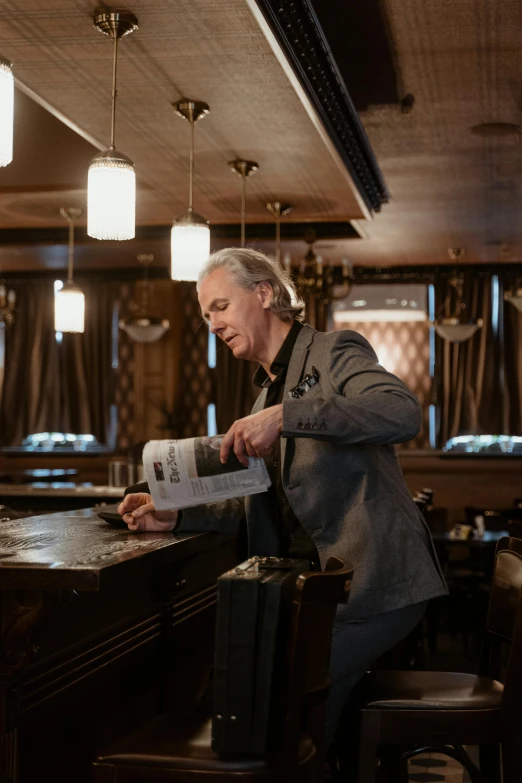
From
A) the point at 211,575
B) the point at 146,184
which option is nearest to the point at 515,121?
the point at 146,184

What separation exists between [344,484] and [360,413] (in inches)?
7.7

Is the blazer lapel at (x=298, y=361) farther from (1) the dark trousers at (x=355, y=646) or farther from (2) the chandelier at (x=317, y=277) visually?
(2) the chandelier at (x=317, y=277)

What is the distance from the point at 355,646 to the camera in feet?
7.03

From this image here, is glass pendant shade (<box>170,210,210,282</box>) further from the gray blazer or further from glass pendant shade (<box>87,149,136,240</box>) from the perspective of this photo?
the gray blazer

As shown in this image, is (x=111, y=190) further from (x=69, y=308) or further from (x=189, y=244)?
(x=69, y=308)

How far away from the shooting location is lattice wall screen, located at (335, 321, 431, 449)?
10414 mm

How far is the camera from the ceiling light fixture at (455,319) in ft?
29.1

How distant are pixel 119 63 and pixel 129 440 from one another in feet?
23.5

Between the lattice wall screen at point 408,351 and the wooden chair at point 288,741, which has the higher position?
the lattice wall screen at point 408,351

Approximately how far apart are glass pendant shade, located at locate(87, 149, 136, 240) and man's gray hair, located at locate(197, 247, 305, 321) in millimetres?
1160

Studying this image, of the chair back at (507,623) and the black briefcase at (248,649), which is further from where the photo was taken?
the chair back at (507,623)

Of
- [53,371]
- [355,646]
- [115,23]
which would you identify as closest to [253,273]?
[355,646]

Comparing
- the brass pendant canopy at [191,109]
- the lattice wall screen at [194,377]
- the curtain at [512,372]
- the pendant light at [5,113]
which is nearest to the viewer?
the pendant light at [5,113]

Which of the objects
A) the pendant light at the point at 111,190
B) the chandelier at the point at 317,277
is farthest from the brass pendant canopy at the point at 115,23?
the chandelier at the point at 317,277
